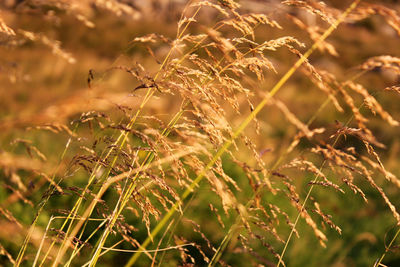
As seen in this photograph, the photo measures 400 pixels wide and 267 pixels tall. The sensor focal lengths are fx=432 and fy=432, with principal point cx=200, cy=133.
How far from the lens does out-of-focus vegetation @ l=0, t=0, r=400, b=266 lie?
1.44 meters

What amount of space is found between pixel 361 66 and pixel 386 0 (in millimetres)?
37346

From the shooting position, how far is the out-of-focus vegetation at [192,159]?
1.44 m

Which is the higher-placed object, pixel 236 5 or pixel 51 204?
pixel 236 5

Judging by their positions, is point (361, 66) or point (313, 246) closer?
point (361, 66)

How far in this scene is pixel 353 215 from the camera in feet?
14.7

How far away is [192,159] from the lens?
5.26ft

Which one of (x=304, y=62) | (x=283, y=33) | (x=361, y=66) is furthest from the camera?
(x=283, y=33)

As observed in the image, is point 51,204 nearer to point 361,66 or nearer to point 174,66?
point 174,66

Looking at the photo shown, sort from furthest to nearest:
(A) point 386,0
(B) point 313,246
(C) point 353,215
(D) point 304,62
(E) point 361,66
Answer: (A) point 386,0 < (C) point 353,215 < (B) point 313,246 < (D) point 304,62 < (E) point 361,66

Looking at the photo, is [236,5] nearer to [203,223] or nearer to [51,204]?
[203,223]

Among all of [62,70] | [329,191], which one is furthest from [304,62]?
[62,70]

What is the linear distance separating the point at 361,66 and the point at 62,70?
13.0m

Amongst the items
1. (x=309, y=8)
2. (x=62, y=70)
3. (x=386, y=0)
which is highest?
(x=309, y=8)

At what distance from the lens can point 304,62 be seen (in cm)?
143
